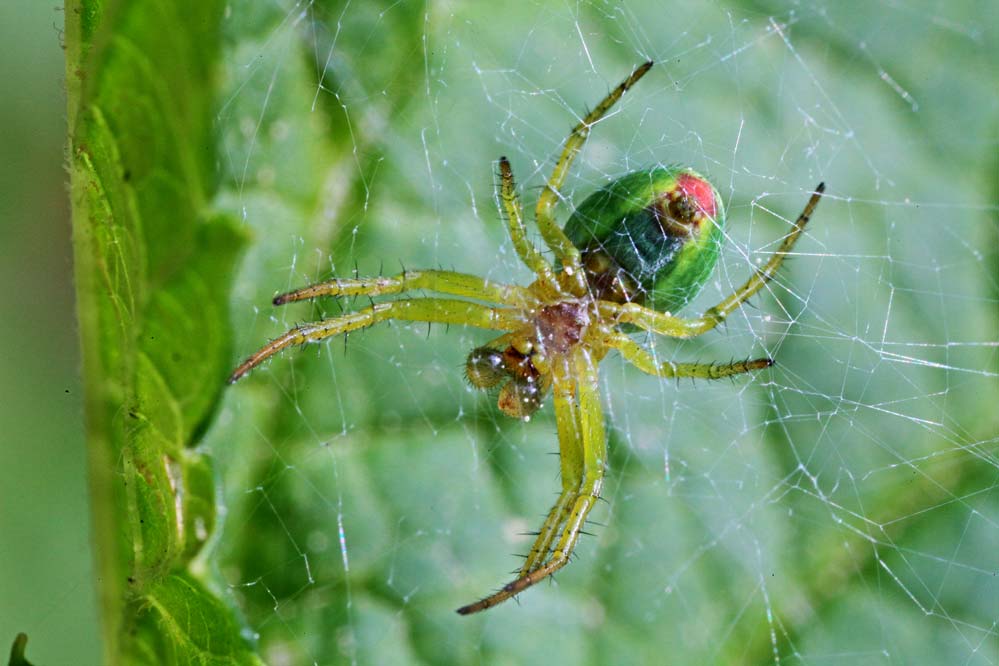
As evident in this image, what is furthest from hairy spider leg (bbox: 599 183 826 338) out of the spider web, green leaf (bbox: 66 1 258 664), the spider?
green leaf (bbox: 66 1 258 664)

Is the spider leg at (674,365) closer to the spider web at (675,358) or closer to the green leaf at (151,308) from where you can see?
the spider web at (675,358)

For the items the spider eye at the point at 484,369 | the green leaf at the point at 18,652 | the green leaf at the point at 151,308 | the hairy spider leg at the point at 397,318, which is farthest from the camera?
the spider eye at the point at 484,369

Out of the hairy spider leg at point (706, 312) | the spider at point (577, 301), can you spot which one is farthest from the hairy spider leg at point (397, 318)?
the hairy spider leg at point (706, 312)

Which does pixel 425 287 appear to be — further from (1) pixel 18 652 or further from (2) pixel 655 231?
(1) pixel 18 652

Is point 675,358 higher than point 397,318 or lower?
lower

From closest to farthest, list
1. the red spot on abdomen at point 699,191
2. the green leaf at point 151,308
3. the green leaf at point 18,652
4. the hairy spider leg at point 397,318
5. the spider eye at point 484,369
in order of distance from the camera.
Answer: the green leaf at point 18,652
the green leaf at point 151,308
the hairy spider leg at point 397,318
the red spot on abdomen at point 699,191
the spider eye at point 484,369

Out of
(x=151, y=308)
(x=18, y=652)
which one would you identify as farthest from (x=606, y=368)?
(x=18, y=652)

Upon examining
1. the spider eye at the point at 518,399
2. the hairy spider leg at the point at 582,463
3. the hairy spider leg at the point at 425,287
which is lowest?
the hairy spider leg at the point at 582,463
